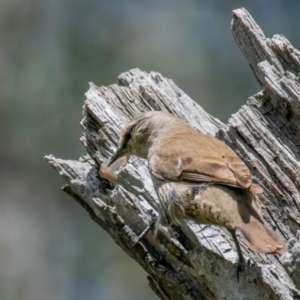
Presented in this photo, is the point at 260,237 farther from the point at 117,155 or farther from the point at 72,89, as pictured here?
the point at 72,89

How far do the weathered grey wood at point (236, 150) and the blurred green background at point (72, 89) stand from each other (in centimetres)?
270

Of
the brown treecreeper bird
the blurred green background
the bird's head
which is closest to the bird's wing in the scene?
the brown treecreeper bird

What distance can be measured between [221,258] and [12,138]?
4.55 m

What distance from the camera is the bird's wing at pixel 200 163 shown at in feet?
10.7

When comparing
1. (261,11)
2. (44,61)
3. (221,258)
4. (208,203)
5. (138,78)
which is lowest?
(221,258)

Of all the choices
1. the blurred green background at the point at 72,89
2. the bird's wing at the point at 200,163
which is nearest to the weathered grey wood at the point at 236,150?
the bird's wing at the point at 200,163

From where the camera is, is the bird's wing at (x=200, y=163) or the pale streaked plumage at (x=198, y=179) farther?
the bird's wing at (x=200, y=163)

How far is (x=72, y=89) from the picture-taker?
22.9ft

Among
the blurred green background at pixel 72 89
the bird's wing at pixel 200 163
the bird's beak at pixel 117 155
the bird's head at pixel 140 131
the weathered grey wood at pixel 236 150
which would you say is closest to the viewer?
the weathered grey wood at pixel 236 150

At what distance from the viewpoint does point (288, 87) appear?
3.74 meters

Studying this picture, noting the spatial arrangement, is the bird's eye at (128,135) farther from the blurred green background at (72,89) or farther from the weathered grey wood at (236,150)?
the blurred green background at (72,89)

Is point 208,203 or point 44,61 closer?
point 208,203

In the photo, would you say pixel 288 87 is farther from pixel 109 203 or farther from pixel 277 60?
pixel 109 203

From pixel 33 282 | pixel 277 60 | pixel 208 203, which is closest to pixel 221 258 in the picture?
pixel 208 203
